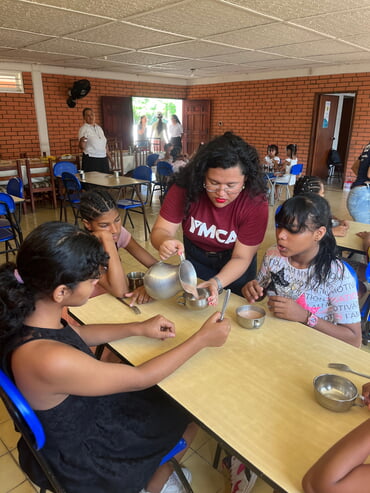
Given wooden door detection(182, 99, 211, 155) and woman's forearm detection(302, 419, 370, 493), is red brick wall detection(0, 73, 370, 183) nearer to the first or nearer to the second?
wooden door detection(182, 99, 211, 155)

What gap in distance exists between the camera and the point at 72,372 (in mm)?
833

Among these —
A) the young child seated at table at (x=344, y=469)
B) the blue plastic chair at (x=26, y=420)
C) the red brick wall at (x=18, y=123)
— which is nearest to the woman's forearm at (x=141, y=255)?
the blue plastic chair at (x=26, y=420)

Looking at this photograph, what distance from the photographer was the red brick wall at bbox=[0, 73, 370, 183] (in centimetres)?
656

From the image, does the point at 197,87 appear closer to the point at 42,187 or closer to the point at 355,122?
the point at 355,122

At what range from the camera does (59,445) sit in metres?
0.92

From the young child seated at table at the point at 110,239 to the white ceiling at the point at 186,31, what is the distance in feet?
6.50

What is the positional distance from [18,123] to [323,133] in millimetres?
6217

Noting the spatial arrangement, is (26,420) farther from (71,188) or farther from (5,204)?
(71,188)

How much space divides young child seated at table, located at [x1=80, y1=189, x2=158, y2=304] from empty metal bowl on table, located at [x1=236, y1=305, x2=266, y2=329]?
372 mm

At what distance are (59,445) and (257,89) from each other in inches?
328

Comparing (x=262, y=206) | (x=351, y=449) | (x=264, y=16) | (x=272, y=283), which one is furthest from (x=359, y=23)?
(x=351, y=449)

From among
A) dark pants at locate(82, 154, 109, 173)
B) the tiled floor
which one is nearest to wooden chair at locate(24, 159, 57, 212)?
dark pants at locate(82, 154, 109, 173)

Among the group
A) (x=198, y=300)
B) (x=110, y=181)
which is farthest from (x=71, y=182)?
(x=198, y=300)

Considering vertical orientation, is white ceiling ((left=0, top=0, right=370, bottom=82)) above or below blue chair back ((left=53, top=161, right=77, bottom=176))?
above
